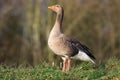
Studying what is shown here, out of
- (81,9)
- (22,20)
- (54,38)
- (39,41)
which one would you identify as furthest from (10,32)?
(54,38)

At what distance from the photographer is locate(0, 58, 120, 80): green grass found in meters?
9.46

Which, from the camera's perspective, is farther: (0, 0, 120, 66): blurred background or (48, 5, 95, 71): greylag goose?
(0, 0, 120, 66): blurred background

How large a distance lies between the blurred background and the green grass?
12.5 metres

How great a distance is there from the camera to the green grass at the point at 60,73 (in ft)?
31.0

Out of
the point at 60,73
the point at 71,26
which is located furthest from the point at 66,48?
the point at 71,26

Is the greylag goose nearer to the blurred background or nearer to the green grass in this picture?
the green grass

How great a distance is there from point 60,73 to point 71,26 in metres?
14.2

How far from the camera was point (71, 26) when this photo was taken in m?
23.8

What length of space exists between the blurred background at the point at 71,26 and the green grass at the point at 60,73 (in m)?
12.5

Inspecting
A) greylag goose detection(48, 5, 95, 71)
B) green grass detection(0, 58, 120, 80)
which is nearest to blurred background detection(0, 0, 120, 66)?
greylag goose detection(48, 5, 95, 71)

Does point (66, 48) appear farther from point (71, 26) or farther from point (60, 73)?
point (71, 26)

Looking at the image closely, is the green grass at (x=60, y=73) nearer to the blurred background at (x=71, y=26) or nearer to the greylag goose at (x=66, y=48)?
the greylag goose at (x=66, y=48)

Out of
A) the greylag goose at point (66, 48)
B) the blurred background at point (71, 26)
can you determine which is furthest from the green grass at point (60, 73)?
the blurred background at point (71, 26)

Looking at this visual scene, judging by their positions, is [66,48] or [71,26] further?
[71,26]
